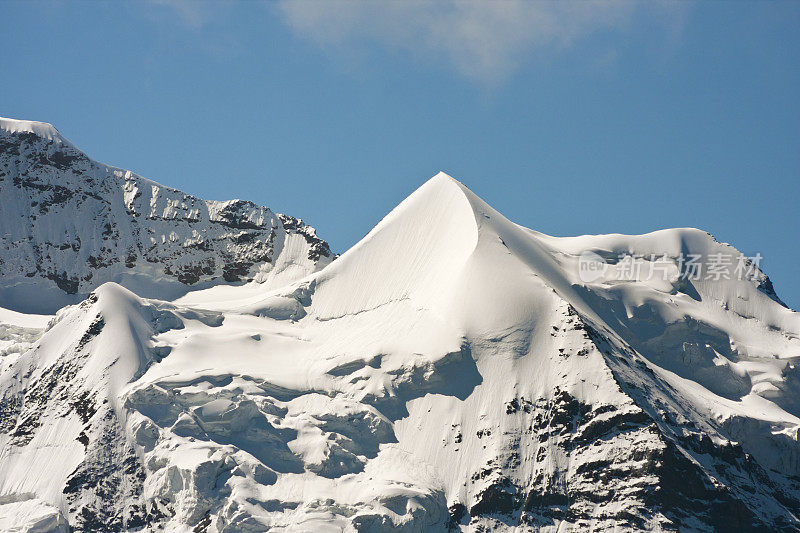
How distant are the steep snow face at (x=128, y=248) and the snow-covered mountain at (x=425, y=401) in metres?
24.2

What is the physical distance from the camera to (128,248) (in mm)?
193125

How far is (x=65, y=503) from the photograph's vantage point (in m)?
126

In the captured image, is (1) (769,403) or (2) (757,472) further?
(1) (769,403)

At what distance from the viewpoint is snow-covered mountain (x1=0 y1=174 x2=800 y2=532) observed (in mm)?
121312

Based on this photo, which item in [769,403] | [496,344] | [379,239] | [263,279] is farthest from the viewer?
[263,279]

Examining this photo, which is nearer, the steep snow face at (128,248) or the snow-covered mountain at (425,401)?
the snow-covered mountain at (425,401)

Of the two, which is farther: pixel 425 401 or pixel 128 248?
pixel 128 248

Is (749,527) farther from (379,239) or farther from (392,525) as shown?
(379,239)

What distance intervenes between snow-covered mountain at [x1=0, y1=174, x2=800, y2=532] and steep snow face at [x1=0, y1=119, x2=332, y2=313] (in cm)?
2425

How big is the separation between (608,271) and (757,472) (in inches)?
1733

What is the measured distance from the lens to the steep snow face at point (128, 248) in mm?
186625

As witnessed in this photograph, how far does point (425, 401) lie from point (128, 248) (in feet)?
259

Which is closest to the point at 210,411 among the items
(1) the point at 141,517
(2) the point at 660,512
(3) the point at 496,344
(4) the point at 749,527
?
(1) the point at 141,517

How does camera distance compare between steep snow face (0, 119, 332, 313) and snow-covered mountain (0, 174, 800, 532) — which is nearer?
snow-covered mountain (0, 174, 800, 532)
